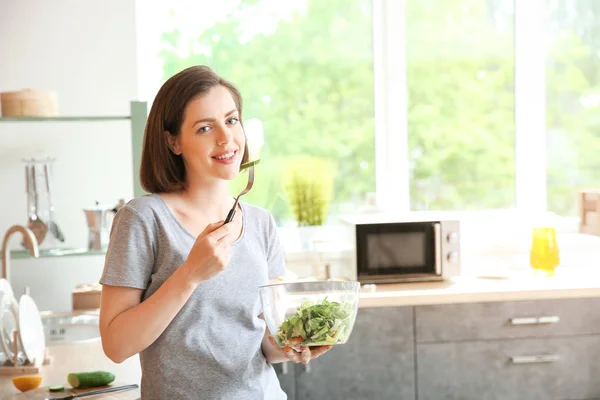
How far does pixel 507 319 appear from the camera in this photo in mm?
3344

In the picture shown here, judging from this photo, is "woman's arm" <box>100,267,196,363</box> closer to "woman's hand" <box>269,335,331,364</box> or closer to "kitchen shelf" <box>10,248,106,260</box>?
"woman's hand" <box>269,335,331,364</box>

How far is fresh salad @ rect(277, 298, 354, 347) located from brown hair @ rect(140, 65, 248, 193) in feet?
1.12

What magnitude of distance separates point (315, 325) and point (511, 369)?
1.93m

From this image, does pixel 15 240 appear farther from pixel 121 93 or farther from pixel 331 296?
pixel 331 296

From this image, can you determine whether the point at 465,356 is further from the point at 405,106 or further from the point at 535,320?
the point at 405,106

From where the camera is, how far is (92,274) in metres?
3.46

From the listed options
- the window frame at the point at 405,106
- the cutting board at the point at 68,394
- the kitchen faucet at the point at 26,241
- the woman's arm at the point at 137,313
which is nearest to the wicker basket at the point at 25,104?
the kitchen faucet at the point at 26,241

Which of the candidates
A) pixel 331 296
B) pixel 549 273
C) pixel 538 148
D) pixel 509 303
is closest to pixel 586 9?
pixel 538 148

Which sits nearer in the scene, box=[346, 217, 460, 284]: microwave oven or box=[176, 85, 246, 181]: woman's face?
box=[176, 85, 246, 181]: woman's face

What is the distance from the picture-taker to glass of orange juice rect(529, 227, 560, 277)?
12.1 feet

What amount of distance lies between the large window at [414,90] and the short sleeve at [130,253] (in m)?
2.35

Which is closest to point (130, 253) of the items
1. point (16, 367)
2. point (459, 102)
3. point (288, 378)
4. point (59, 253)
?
point (16, 367)

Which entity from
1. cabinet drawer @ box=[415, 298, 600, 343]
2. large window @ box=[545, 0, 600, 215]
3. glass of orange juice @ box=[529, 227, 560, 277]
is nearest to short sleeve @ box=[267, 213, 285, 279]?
cabinet drawer @ box=[415, 298, 600, 343]

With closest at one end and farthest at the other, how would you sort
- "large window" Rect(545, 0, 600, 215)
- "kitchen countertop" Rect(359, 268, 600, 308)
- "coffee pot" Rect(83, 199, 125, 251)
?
"coffee pot" Rect(83, 199, 125, 251)
"kitchen countertop" Rect(359, 268, 600, 308)
"large window" Rect(545, 0, 600, 215)
